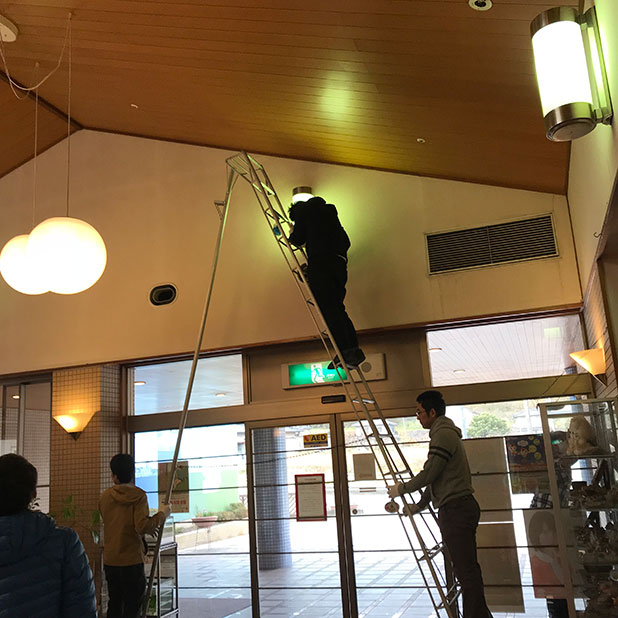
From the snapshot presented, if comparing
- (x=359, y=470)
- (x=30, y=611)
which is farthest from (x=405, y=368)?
(x=30, y=611)

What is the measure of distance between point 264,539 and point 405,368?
189 cm

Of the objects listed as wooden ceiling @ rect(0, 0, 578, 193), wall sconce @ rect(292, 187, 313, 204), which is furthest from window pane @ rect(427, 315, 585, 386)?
wall sconce @ rect(292, 187, 313, 204)

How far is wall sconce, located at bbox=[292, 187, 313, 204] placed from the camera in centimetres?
577

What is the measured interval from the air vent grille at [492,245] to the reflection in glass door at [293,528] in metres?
1.74

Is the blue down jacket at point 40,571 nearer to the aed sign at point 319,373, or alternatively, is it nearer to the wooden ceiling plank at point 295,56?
the wooden ceiling plank at point 295,56

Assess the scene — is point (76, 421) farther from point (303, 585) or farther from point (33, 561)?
point (33, 561)

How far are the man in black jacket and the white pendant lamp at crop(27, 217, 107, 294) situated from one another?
5.69 feet

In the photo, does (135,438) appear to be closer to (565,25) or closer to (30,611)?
(30,611)

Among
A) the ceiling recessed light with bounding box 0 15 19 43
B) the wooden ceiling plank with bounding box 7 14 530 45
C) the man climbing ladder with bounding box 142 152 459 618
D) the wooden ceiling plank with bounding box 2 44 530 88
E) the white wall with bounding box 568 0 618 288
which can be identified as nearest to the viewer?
the white wall with bounding box 568 0 618 288

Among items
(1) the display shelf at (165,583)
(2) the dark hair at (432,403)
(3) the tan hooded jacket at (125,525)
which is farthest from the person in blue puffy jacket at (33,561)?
(1) the display shelf at (165,583)

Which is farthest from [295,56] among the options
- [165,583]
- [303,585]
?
[165,583]

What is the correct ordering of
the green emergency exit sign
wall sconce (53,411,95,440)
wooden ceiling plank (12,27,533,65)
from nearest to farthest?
1. wooden ceiling plank (12,27,533,65)
2. the green emergency exit sign
3. wall sconce (53,411,95,440)

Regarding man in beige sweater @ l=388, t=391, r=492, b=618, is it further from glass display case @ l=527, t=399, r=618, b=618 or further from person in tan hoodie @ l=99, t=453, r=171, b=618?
person in tan hoodie @ l=99, t=453, r=171, b=618

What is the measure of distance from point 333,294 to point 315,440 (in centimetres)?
154
